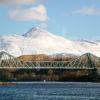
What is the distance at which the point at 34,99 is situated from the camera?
4744 inches

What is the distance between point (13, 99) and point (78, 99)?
13305mm

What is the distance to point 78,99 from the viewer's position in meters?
119

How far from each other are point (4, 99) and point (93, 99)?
17695 mm

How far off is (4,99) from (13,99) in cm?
261

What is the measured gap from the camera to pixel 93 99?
118 meters

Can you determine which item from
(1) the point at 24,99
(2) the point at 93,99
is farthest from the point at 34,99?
(2) the point at 93,99

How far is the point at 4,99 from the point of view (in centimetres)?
12012

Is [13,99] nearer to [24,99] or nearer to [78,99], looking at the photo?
[24,99]

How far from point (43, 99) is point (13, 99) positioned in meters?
6.09

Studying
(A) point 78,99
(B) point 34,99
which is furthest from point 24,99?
(A) point 78,99

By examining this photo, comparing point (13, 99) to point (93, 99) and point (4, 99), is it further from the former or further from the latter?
point (93, 99)

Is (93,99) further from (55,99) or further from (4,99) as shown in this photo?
(4,99)

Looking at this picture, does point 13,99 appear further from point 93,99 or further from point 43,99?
point 93,99

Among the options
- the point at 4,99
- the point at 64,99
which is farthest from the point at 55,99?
the point at 4,99
